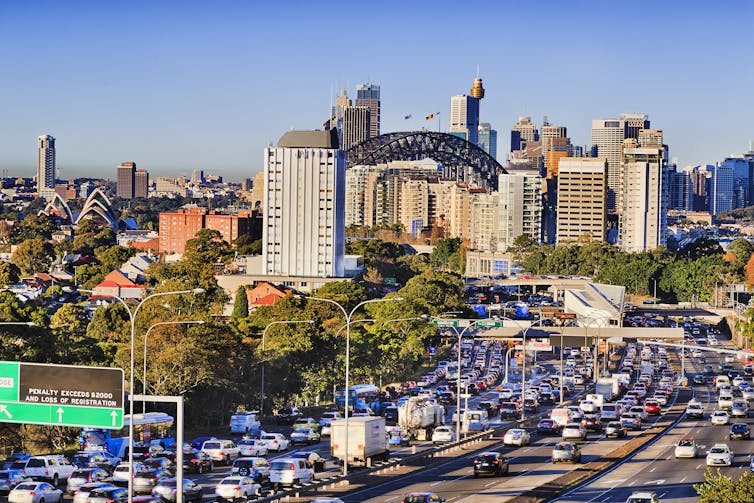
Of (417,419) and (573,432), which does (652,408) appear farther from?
(417,419)

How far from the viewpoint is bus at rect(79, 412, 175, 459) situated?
79.8 meters

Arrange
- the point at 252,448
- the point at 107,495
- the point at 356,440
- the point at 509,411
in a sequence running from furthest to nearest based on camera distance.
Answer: the point at 509,411 → the point at 252,448 → the point at 356,440 → the point at 107,495

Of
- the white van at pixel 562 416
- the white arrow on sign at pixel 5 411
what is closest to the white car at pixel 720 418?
the white van at pixel 562 416

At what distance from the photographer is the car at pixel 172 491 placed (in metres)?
61.7

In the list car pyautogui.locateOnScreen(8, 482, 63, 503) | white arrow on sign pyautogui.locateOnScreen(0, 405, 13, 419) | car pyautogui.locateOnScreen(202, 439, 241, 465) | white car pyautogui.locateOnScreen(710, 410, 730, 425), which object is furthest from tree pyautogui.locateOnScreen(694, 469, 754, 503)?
white car pyautogui.locateOnScreen(710, 410, 730, 425)

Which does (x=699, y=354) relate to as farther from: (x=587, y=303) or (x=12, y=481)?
(x=12, y=481)

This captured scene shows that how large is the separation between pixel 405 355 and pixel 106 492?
3250 inches

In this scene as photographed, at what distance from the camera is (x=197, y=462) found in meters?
74.8

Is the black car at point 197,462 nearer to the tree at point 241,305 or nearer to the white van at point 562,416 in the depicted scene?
the white van at point 562,416

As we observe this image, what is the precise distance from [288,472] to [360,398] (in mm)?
49472

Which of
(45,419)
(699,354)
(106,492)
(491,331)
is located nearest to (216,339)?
(106,492)

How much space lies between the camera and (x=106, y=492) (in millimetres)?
60844

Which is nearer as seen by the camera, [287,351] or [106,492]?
[106,492]

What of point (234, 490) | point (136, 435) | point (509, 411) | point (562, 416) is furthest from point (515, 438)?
point (234, 490)
